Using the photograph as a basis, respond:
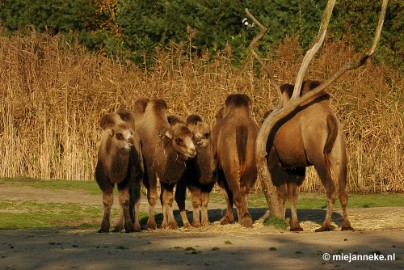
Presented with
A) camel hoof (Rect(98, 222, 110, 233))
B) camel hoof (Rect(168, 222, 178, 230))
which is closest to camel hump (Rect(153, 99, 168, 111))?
camel hoof (Rect(168, 222, 178, 230))

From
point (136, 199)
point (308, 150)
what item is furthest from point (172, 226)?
point (308, 150)

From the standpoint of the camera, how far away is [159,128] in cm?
2017

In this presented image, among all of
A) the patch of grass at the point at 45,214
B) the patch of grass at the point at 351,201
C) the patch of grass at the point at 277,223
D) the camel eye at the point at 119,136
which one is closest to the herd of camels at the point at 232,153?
the camel eye at the point at 119,136

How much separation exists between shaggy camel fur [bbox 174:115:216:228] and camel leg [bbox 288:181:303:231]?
1613mm

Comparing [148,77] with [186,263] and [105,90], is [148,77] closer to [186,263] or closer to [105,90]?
[105,90]

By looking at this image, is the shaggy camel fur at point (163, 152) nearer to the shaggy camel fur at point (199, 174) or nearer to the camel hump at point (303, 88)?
the shaggy camel fur at point (199, 174)

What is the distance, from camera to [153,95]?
97.9ft

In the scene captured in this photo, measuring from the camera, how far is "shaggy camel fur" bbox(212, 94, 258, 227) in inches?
754

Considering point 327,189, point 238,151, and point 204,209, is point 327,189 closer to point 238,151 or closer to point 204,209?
point 238,151

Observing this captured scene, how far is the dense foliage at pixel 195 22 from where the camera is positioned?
39.4 metres

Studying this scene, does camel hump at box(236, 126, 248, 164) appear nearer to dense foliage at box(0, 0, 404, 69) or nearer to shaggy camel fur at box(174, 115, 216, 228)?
shaggy camel fur at box(174, 115, 216, 228)

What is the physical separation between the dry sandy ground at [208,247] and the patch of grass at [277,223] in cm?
35

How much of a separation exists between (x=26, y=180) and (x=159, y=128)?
32.6ft

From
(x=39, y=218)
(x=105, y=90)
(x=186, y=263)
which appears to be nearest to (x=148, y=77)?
(x=105, y=90)
